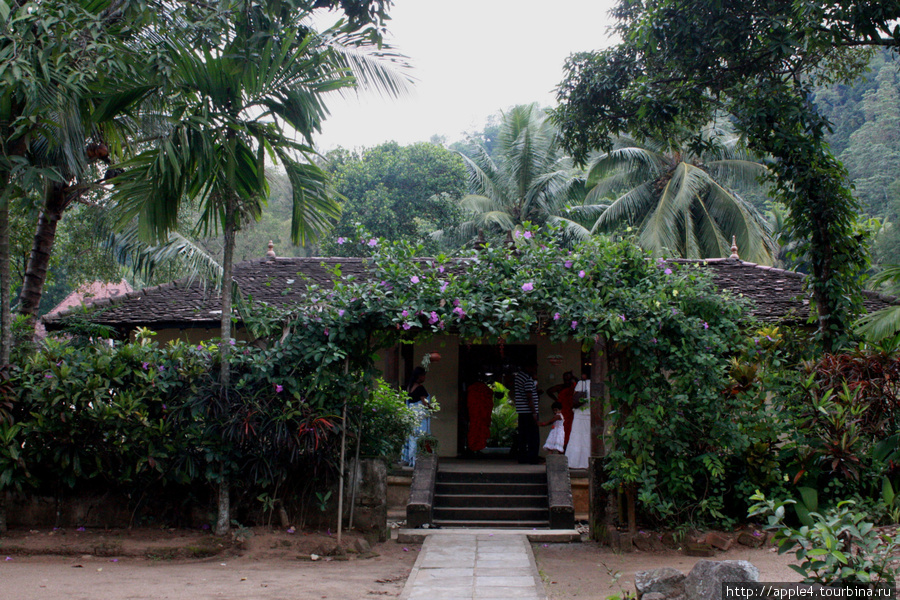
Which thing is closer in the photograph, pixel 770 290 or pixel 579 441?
pixel 579 441

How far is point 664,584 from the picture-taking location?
4648mm

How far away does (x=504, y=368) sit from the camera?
12.9 metres

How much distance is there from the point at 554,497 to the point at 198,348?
16.4 ft

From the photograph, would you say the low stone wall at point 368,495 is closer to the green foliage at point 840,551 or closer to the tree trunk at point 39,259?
the green foliage at point 840,551

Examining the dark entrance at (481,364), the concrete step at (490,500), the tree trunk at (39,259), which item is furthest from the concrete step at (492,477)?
the tree trunk at (39,259)

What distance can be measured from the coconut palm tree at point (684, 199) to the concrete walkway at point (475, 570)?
11581 millimetres

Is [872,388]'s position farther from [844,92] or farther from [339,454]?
[844,92]

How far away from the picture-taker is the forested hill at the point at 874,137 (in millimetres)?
27406

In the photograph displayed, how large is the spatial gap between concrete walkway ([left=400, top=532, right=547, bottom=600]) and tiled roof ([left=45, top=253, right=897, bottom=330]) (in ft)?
14.1

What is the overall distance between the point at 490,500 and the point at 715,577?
17.8 ft

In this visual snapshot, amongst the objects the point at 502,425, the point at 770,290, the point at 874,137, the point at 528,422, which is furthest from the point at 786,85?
the point at 874,137

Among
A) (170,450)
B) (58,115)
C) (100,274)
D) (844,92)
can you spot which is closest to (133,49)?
(58,115)

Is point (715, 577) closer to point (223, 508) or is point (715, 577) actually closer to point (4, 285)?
point (223, 508)

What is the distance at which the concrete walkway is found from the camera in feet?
18.2
